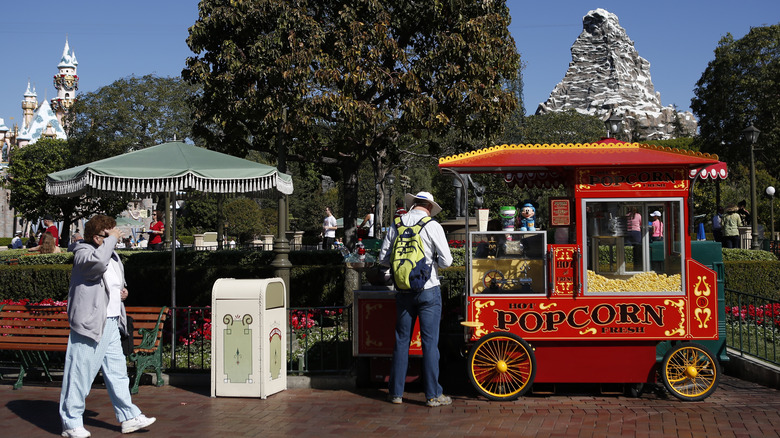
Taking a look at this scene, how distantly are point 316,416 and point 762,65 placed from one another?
3645cm

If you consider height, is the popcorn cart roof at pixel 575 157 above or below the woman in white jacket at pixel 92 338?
above

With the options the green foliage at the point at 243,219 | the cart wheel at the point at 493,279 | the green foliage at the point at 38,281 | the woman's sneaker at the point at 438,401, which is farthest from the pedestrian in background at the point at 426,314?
the green foliage at the point at 243,219

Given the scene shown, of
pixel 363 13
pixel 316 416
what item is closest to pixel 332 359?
pixel 316 416

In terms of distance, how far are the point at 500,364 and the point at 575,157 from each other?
2.22 metres

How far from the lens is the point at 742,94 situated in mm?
36219

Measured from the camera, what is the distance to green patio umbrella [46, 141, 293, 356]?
892 centimetres

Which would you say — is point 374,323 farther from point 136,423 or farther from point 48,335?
point 48,335

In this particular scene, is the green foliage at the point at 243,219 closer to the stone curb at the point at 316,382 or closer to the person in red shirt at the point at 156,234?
the person in red shirt at the point at 156,234

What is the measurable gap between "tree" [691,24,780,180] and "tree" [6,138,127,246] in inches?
1486

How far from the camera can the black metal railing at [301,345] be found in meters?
8.14

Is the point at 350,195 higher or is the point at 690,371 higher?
the point at 350,195

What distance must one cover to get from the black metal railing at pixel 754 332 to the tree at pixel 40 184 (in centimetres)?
4510

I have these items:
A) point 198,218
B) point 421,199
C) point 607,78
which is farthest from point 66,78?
point 421,199

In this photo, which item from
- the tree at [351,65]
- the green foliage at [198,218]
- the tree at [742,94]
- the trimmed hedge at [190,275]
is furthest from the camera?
the green foliage at [198,218]
